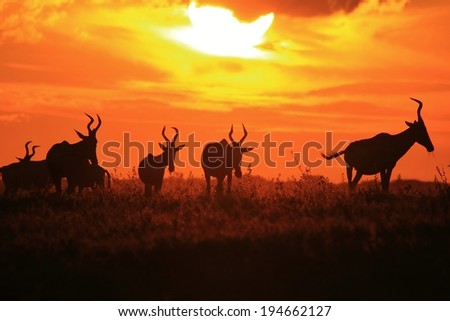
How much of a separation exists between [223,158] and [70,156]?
5.08m

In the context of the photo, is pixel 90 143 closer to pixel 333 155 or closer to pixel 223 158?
pixel 223 158

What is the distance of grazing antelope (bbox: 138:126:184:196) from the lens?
93.6ft

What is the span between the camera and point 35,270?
1556 centimetres

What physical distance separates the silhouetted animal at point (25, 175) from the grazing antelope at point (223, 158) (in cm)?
681

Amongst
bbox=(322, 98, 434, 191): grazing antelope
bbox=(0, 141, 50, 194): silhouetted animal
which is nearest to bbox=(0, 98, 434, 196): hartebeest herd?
bbox=(322, 98, 434, 191): grazing antelope

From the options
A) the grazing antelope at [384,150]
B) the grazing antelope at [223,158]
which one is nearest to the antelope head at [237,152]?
the grazing antelope at [223,158]

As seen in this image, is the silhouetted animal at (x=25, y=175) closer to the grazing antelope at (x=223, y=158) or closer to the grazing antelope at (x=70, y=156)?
the grazing antelope at (x=70, y=156)

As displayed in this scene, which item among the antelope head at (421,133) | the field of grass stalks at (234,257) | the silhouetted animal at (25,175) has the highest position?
the antelope head at (421,133)

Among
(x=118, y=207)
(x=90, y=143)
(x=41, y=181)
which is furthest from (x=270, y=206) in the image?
(x=41, y=181)

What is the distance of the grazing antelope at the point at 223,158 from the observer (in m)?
29.2

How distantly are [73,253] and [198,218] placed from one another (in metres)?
3.41

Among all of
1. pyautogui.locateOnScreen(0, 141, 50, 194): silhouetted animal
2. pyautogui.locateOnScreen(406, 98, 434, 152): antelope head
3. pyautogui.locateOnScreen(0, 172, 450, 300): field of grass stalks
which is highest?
pyautogui.locateOnScreen(406, 98, 434, 152): antelope head

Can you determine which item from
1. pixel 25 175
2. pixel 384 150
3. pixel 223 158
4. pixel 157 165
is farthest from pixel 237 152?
pixel 25 175

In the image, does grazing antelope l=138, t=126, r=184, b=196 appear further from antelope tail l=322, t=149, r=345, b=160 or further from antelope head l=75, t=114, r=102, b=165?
antelope tail l=322, t=149, r=345, b=160
